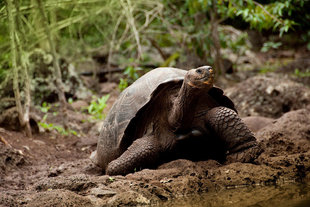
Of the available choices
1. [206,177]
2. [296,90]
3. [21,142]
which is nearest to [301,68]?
[296,90]

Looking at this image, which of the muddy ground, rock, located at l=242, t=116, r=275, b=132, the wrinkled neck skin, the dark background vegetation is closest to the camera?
the muddy ground

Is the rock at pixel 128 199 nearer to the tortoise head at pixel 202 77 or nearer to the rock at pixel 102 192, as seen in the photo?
the rock at pixel 102 192

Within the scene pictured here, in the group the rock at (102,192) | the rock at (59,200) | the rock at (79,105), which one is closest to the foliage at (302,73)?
the rock at (79,105)

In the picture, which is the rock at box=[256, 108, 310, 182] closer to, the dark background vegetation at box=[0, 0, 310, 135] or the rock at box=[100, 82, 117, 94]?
the dark background vegetation at box=[0, 0, 310, 135]

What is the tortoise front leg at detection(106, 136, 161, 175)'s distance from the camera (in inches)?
133

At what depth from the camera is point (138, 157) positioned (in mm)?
3361

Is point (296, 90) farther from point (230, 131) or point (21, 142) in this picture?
point (21, 142)

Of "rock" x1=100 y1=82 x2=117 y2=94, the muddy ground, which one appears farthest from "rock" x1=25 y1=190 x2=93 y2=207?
"rock" x1=100 y1=82 x2=117 y2=94

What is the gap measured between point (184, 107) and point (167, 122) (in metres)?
0.37

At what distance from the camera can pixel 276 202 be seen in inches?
85.4

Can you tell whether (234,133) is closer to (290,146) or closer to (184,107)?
(184,107)

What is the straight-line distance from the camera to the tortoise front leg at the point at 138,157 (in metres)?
3.37

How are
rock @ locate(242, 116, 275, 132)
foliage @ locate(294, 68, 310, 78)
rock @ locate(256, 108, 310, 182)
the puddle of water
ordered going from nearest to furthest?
the puddle of water
rock @ locate(256, 108, 310, 182)
rock @ locate(242, 116, 275, 132)
foliage @ locate(294, 68, 310, 78)

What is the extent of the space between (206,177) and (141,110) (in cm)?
91
